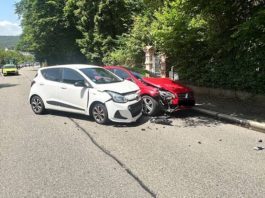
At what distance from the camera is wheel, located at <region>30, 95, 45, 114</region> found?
11.1 m

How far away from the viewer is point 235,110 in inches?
434

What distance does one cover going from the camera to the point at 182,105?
10.9 m

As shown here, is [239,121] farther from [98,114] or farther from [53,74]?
[53,74]

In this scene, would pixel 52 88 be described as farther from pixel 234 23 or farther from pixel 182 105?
pixel 234 23

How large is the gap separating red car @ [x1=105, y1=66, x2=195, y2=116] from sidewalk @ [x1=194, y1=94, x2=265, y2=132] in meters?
0.89

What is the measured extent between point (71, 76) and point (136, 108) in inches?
88.4

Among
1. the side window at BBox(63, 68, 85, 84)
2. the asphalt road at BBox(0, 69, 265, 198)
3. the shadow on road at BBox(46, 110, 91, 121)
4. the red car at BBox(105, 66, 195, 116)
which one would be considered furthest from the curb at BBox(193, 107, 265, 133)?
Result: the side window at BBox(63, 68, 85, 84)

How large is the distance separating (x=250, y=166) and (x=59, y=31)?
36265mm

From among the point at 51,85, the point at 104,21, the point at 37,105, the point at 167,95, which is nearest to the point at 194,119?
the point at 167,95

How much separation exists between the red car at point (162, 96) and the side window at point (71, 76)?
1891mm

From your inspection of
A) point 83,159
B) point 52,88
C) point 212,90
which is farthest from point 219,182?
point 212,90

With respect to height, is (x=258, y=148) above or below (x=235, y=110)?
below

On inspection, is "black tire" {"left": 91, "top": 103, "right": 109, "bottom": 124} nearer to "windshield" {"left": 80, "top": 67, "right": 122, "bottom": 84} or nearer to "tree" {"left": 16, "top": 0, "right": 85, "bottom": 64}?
"windshield" {"left": 80, "top": 67, "right": 122, "bottom": 84}

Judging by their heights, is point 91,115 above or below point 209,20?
below
